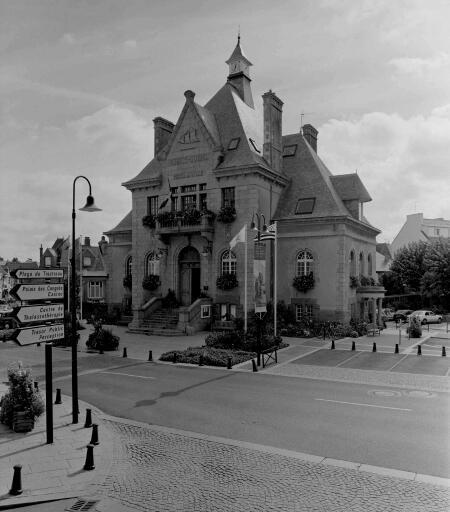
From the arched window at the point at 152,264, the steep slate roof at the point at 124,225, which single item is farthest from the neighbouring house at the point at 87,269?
the arched window at the point at 152,264

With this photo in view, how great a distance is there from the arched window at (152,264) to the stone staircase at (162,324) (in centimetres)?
366

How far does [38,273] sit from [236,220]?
73.2 feet

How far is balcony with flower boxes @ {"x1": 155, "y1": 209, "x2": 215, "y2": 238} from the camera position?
3303cm

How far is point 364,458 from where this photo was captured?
32.1ft

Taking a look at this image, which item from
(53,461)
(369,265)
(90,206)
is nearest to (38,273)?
(90,206)

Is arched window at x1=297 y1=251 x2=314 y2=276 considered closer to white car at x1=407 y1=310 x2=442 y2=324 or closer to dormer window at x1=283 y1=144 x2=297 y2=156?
dormer window at x1=283 y1=144 x2=297 y2=156

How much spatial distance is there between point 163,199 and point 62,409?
24.4 metres

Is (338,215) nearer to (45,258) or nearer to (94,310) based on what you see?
(94,310)

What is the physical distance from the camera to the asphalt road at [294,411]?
1032cm

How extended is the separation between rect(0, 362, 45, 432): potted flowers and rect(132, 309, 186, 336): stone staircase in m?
19.0

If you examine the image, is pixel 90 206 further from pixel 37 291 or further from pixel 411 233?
pixel 411 233

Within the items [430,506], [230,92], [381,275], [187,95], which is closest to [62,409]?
[430,506]

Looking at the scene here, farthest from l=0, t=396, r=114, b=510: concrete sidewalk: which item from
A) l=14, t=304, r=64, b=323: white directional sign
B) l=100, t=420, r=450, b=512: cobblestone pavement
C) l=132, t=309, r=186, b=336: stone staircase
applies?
l=132, t=309, r=186, b=336: stone staircase

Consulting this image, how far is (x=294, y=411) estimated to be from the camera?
43.5 feet
